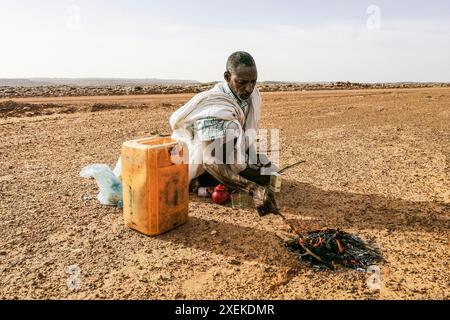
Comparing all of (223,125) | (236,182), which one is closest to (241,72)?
(223,125)

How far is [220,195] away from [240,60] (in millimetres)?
1324

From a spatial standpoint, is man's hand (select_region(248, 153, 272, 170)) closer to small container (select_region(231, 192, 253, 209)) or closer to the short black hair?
small container (select_region(231, 192, 253, 209))

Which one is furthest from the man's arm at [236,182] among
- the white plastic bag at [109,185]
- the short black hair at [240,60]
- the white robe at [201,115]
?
the white plastic bag at [109,185]

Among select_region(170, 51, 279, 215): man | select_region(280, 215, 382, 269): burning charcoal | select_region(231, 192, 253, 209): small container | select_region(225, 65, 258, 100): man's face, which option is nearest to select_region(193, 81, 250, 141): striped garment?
select_region(170, 51, 279, 215): man

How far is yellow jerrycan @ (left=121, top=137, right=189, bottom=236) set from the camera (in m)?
3.11

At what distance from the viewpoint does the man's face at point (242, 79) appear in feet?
12.2

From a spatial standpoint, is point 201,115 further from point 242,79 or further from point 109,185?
point 109,185

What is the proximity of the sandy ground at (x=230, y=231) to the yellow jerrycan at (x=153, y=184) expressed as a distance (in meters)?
0.12

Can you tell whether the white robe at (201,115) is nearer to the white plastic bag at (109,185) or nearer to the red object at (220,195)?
the red object at (220,195)

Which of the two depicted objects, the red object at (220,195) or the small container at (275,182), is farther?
the small container at (275,182)

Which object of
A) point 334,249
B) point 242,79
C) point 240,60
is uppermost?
point 240,60

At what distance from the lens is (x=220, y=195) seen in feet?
13.2
